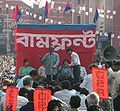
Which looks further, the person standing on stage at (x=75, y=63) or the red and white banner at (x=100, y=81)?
the person standing on stage at (x=75, y=63)

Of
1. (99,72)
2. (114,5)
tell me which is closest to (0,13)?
(114,5)

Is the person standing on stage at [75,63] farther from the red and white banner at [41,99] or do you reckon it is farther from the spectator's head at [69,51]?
the red and white banner at [41,99]

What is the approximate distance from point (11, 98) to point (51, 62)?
16.2 ft

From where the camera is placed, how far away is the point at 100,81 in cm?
842

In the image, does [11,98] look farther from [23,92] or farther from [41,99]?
[41,99]

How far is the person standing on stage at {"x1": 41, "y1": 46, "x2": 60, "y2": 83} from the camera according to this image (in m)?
12.8

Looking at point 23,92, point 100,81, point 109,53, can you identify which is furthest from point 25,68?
point 100,81

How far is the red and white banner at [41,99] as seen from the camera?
24.0 ft

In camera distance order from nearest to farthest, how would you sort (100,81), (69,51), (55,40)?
(100,81) < (69,51) < (55,40)

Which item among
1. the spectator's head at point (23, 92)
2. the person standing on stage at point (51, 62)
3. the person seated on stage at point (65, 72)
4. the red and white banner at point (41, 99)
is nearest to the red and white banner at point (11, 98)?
the spectator's head at point (23, 92)

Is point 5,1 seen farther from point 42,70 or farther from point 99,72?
point 99,72

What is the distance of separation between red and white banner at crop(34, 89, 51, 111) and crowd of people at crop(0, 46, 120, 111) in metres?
0.10

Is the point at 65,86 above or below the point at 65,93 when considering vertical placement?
above

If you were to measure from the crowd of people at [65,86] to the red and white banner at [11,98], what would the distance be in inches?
2.9
